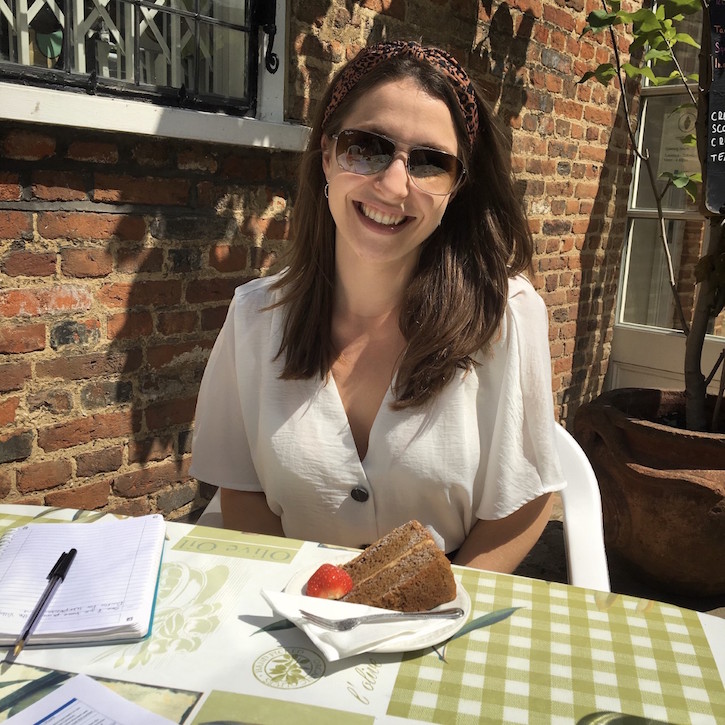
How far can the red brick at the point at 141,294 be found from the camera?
2.26m

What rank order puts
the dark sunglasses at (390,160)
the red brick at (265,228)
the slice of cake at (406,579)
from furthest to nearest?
the red brick at (265,228)
the dark sunglasses at (390,160)
the slice of cake at (406,579)

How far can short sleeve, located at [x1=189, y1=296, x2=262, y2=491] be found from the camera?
1.73 metres

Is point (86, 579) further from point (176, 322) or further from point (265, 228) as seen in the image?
point (265, 228)

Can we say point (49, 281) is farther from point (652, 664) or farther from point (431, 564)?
point (652, 664)

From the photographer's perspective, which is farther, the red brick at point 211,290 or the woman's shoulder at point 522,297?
the red brick at point 211,290

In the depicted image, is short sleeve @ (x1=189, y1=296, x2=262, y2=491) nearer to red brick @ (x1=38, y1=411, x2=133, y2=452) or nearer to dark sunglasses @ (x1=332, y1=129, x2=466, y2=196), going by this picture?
dark sunglasses @ (x1=332, y1=129, x2=466, y2=196)

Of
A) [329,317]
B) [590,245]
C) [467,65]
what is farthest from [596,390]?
[329,317]

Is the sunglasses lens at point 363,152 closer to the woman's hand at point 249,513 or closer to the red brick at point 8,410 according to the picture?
the woman's hand at point 249,513

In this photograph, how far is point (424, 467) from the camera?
1.53 m

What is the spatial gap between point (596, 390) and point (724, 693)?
13.1 ft

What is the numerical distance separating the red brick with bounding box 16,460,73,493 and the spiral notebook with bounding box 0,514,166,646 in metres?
1.00

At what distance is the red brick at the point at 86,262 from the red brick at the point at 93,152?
26cm

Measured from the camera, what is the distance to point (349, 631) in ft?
3.10

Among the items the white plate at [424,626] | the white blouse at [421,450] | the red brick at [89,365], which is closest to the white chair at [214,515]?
the white blouse at [421,450]
